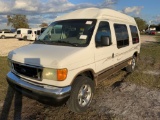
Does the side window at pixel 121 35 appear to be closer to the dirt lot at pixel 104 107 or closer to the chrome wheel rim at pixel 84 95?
the dirt lot at pixel 104 107

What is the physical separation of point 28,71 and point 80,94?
4.10 feet

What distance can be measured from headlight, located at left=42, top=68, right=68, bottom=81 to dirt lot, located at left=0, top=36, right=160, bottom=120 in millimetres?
488

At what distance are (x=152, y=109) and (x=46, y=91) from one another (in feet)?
8.52

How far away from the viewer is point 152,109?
186 inches

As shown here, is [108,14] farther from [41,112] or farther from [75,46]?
[41,112]

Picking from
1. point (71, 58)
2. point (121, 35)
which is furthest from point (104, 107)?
point (121, 35)

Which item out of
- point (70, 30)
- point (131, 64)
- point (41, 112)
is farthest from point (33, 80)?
point (131, 64)

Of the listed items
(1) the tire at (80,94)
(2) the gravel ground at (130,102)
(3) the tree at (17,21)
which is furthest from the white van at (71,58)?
(3) the tree at (17,21)

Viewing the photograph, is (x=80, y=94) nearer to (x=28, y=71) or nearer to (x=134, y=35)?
(x=28, y=71)

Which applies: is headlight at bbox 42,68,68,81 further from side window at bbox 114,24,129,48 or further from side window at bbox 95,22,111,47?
side window at bbox 114,24,129,48

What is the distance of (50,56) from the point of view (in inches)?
159

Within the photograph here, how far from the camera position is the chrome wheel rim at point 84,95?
448cm

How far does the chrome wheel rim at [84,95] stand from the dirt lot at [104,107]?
217 millimetres

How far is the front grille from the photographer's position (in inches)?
158
